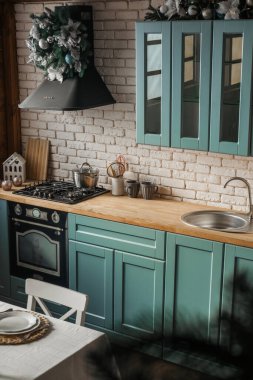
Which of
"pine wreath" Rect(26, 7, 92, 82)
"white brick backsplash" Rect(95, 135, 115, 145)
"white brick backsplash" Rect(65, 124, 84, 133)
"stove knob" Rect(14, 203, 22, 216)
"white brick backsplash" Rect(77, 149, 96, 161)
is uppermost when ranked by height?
"pine wreath" Rect(26, 7, 92, 82)

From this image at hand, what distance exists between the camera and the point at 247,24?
3.60m

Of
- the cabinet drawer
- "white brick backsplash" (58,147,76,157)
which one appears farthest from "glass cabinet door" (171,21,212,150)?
"white brick backsplash" (58,147,76,157)

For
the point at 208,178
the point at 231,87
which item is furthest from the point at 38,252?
the point at 231,87

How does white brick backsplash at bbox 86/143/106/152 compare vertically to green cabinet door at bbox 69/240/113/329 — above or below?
above

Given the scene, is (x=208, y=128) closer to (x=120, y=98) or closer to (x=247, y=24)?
(x=247, y=24)

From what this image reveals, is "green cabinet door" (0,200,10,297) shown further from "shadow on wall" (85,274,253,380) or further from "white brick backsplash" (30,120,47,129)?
"shadow on wall" (85,274,253,380)

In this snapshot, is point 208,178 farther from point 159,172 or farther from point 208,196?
point 159,172

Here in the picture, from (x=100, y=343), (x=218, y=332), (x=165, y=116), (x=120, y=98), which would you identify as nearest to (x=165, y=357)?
(x=218, y=332)

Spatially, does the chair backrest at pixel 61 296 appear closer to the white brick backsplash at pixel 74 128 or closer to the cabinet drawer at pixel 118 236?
the cabinet drawer at pixel 118 236

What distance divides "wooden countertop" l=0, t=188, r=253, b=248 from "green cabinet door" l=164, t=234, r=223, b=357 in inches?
2.7

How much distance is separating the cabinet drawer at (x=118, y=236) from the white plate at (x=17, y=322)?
1.27 meters

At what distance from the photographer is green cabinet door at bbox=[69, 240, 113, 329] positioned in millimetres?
4363

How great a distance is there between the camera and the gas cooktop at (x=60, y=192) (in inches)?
181

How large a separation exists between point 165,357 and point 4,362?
5.99 ft
